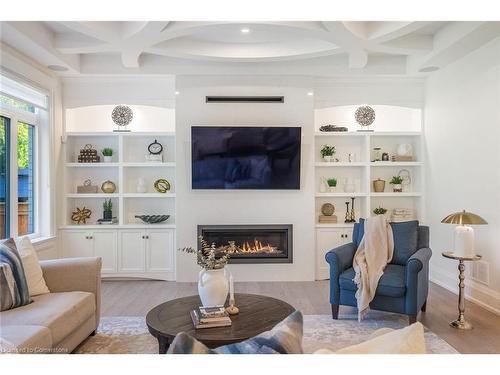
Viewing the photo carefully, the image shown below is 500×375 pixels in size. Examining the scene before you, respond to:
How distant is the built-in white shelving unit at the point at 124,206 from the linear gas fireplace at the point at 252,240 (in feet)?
2.01

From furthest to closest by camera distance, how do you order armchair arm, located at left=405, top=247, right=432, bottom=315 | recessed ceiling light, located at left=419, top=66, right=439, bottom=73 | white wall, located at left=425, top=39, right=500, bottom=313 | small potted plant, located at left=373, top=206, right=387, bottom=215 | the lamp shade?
small potted plant, located at left=373, top=206, right=387, bottom=215 < recessed ceiling light, located at left=419, top=66, right=439, bottom=73 < white wall, located at left=425, top=39, right=500, bottom=313 < the lamp shade < armchair arm, located at left=405, top=247, right=432, bottom=315

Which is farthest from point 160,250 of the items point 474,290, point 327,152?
point 474,290

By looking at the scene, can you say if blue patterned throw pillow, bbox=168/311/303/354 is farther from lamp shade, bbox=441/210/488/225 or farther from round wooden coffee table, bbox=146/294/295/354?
lamp shade, bbox=441/210/488/225

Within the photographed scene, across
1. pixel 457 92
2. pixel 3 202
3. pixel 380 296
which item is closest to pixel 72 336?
pixel 3 202

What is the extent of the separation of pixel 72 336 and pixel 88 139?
143 inches

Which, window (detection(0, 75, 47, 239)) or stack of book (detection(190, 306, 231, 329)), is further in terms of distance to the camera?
window (detection(0, 75, 47, 239))

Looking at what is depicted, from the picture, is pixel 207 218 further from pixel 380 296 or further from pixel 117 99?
pixel 380 296

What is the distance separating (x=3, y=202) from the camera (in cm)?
455

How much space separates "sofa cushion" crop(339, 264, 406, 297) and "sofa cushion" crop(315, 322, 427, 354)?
8.50ft

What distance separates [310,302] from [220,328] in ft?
6.99

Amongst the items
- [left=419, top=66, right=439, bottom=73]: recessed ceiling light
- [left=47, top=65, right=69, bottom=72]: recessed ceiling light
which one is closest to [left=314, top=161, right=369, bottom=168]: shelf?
[left=419, top=66, right=439, bottom=73]: recessed ceiling light

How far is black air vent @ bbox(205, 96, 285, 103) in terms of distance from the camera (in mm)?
5543

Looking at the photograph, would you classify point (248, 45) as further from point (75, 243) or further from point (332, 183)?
point (75, 243)
